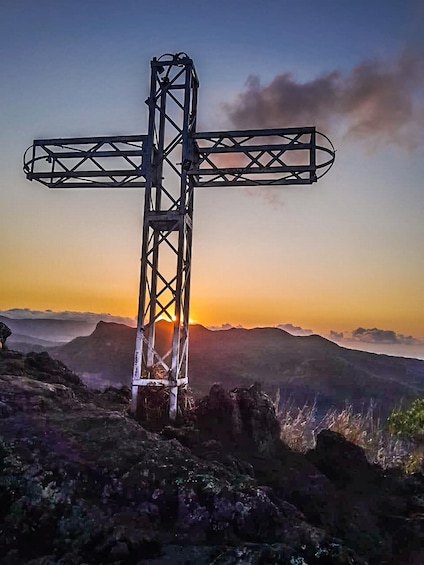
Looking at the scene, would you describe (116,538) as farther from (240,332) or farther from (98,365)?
(240,332)

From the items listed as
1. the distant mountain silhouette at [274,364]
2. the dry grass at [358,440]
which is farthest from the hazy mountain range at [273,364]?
the dry grass at [358,440]

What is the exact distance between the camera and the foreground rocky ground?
5375 mm

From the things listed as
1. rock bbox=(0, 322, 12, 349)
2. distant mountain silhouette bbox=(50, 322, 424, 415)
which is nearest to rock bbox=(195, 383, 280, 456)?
rock bbox=(0, 322, 12, 349)

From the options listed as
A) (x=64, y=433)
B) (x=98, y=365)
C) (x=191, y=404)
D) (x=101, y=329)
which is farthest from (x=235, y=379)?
(x=64, y=433)

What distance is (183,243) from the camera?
418 inches

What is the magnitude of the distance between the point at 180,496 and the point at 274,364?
50998 mm

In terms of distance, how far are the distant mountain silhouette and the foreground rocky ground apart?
35.5 meters

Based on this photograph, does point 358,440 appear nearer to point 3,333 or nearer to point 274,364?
point 3,333

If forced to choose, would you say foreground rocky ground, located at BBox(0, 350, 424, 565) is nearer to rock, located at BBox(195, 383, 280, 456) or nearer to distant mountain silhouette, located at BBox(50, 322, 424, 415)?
rock, located at BBox(195, 383, 280, 456)

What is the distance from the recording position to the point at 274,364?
184ft

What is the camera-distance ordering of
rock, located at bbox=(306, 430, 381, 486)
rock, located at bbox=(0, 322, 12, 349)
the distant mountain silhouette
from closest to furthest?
rock, located at bbox=(306, 430, 381, 486), rock, located at bbox=(0, 322, 12, 349), the distant mountain silhouette

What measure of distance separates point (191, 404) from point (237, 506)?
15.8 ft

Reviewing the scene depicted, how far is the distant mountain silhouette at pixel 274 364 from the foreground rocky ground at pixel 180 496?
35523 millimetres

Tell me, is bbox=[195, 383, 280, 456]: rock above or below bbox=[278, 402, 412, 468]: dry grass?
above
